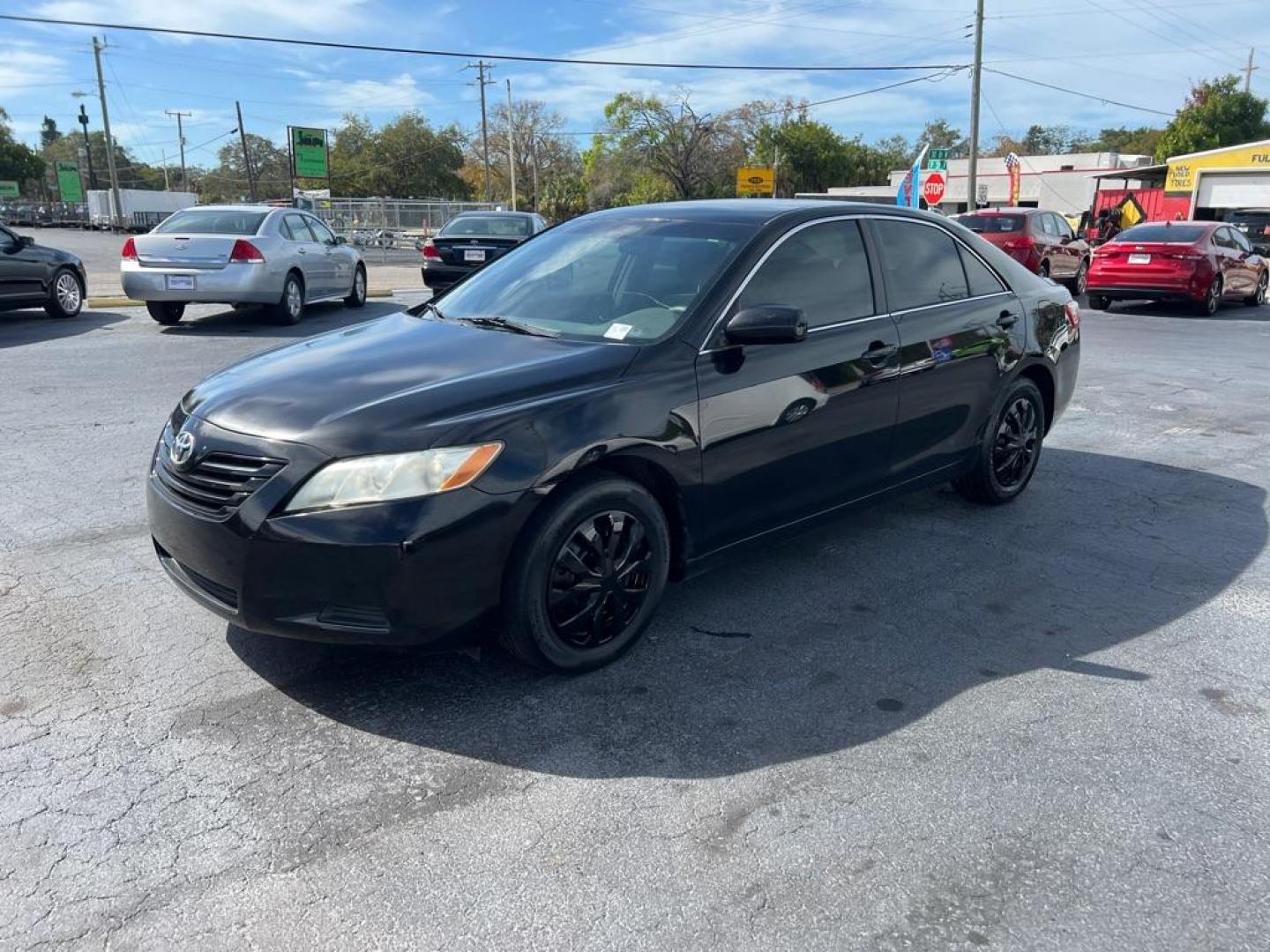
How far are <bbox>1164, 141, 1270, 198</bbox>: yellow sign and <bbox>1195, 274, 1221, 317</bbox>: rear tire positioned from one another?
31.5 metres

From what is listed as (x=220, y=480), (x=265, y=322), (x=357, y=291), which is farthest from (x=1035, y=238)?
(x=220, y=480)

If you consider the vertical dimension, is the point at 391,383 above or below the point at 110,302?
above

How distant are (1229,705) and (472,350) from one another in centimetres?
295

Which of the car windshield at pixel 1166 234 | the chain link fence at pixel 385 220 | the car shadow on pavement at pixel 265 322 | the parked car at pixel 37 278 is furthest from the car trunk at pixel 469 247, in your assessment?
the chain link fence at pixel 385 220

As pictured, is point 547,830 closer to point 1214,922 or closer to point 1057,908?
point 1057,908

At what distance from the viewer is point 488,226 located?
16.5 metres

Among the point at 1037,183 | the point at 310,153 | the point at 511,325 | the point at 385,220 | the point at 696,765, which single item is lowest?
the point at 696,765

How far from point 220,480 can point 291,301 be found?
10.2 meters

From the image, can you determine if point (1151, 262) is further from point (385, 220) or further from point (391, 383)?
point (385, 220)

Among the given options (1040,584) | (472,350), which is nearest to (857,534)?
(1040,584)

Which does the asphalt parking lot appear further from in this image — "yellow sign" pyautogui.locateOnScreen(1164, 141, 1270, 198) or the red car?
"yellow sign" pyautogui.locateOnScreen(1164, 141, 1270, 198)

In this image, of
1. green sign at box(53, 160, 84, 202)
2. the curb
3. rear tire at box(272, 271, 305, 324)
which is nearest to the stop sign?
the curb

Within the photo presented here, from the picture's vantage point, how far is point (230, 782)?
9.42 ft

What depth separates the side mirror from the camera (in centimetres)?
369
